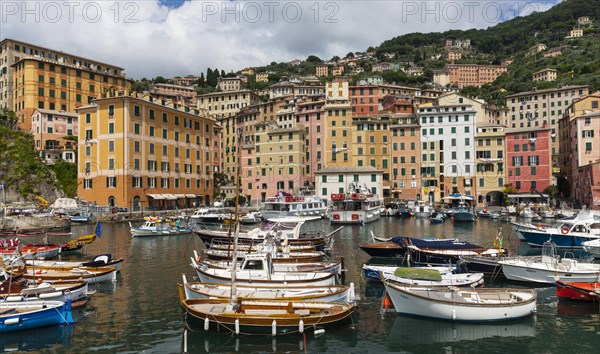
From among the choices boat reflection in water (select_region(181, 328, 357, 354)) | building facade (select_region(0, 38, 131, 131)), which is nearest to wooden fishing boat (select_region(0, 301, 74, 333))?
boat reflection in water (select_region(181, 328, 357, 354))

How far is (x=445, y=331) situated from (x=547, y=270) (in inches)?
373

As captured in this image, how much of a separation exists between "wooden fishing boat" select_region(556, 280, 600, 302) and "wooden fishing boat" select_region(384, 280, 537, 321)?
279 centimetres

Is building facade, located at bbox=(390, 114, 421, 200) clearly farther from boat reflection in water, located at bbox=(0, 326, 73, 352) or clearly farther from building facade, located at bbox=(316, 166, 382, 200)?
boat reflection in water, located at bbox=(0, 326, 73, 352)

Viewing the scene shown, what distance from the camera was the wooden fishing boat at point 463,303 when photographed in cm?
1706

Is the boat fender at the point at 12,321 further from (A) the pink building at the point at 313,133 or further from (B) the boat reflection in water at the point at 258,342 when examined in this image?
(A) the pink building at the point at 313,133

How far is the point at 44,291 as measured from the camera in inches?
715

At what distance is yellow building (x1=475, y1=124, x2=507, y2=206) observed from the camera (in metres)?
87.2

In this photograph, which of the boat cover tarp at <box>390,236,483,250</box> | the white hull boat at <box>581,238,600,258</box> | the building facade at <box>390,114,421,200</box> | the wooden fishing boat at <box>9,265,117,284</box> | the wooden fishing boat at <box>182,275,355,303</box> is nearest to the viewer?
the wooden fishing boat at <box>182,275,355,303</box>

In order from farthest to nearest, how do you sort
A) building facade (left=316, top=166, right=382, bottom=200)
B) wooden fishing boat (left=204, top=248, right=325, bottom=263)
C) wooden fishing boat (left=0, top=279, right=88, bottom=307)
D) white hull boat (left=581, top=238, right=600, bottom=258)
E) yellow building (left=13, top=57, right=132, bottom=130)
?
yellow building (left=13, top=57, right=132, bottom=130) < building facade (left=316, top=166, right=382, bottom=200) < white hull boat (left=581, top=238, right=600, bottom=258) < wooden fishing boat (left=204, top=248, right=325, bottom=263) < wooden fishing boat (left=0, top=279, right=88, bottom=307)

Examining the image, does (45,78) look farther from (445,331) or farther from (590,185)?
(590,185)

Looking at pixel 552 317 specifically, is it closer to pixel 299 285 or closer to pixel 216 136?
pixel 299 285

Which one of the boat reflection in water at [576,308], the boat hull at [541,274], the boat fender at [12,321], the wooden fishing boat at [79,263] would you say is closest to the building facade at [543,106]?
the boat hull at [541,274]

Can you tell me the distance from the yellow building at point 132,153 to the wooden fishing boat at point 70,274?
146 feet

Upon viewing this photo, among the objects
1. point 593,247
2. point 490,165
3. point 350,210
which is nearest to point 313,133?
point 490,165
